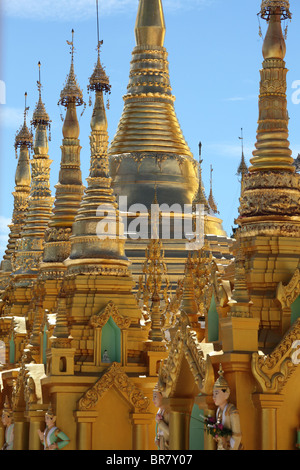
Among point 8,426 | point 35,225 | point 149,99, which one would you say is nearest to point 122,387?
point 8,426

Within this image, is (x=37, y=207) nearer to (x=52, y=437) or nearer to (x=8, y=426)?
(x=8, y=426)

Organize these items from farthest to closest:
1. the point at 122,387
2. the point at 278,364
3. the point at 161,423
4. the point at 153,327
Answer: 1. the point at 153,327
2. the point at 122,387
3. the point at 161,423
4. the point at 278,364

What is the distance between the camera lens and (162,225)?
43.0 meters

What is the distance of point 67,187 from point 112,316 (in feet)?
23.3

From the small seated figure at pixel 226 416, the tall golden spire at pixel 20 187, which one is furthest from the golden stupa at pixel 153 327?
the tall golden spire at pixel 20 187

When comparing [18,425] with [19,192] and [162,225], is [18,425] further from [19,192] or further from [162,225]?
[19,192]

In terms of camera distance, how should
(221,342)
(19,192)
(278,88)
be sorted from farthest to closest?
(19,192), (278,88), (221,342)

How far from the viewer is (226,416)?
2091cm

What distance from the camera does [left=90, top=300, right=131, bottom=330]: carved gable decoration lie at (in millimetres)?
27047

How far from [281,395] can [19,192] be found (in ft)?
89.6

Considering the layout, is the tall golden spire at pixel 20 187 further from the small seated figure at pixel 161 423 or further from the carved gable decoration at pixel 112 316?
the small seated figure at pixel 161 423

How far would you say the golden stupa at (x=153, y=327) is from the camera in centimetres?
2139
